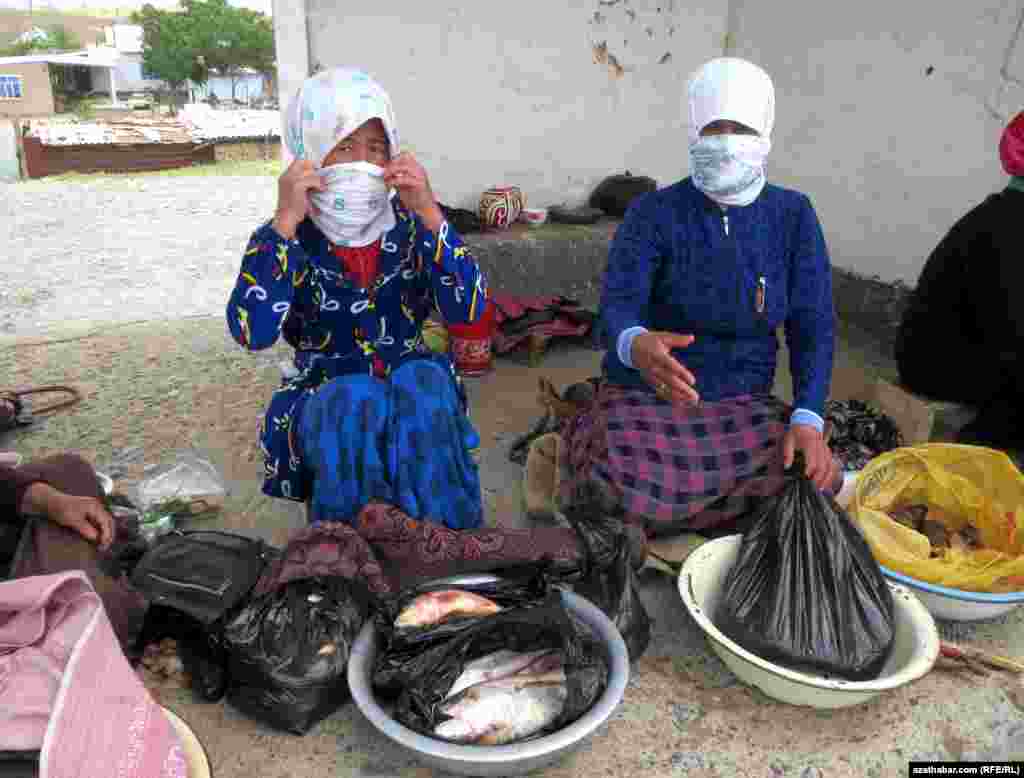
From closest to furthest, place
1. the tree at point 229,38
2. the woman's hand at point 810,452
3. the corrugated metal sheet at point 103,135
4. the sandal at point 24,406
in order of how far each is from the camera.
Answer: the woman's hand at point 810,452 < the sandal at point 24,406 < the corrugated metal sheet at point 103,135 < the tree at point 229,38

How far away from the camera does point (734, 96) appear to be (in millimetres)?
2152

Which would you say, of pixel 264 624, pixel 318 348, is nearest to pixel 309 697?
pixel 264 624

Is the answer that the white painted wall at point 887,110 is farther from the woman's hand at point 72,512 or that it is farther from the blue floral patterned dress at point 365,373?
the woman's hand at point 72,512

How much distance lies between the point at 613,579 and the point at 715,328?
86 cm

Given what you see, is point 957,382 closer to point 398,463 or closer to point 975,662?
→ point 975,662

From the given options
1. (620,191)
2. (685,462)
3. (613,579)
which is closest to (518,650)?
(613,579)

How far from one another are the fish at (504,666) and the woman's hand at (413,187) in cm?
114

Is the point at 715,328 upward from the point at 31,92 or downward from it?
downward

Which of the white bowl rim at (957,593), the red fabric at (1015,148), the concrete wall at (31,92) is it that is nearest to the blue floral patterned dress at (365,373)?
the white bowl rim at (957,593)

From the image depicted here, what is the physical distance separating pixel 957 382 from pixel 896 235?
151cm

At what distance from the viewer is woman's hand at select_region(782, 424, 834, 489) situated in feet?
6.97

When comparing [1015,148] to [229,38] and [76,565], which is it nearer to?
[76,565]

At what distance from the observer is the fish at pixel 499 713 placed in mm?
1556

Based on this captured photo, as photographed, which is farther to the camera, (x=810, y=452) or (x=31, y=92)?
(x=31, y=92)
